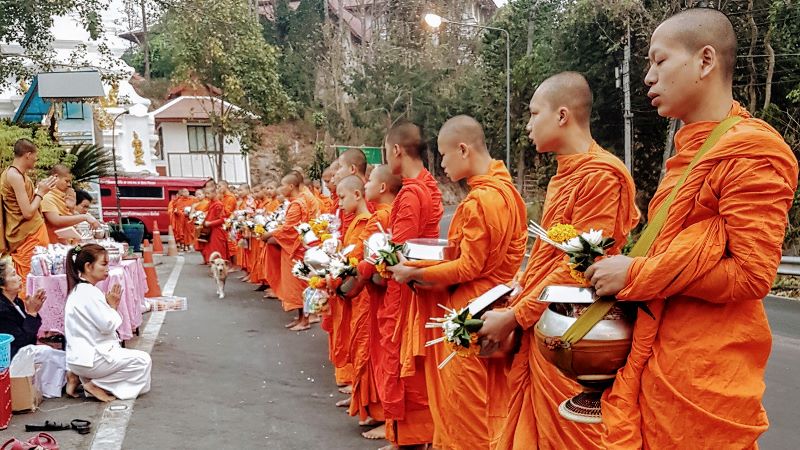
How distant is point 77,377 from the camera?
642 centimetres

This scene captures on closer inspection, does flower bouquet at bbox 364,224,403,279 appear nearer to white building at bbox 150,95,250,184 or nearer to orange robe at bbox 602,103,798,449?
orange robe at bbox 602,103,798,449

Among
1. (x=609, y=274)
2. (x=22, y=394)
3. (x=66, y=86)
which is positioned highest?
(x=66, y=86)

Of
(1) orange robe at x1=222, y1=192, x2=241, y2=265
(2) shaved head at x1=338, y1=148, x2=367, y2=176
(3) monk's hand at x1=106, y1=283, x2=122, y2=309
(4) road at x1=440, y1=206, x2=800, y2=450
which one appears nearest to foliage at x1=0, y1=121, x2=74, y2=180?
(1) orange robe at x1=222, y1=192, x2=241, y2=265

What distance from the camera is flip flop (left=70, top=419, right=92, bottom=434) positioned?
5.40 m

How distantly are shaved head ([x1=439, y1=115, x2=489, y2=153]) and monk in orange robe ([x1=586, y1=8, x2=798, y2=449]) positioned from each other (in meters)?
1.77

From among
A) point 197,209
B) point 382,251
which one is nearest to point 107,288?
point 382,251

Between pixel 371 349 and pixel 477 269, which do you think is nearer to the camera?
pixel 477 269

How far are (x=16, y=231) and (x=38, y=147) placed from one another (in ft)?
20.8

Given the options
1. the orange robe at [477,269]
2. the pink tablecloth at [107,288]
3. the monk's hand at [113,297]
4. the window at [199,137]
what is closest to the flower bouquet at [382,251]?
the orange robe at [477,269]

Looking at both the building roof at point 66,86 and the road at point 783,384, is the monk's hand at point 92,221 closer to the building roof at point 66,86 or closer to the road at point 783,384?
the building roof at point 66,86

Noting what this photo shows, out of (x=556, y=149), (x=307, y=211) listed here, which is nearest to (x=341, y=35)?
(x=307, y=211)

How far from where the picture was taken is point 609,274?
2346mm

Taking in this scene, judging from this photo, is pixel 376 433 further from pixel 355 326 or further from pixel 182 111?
pixel 182 111

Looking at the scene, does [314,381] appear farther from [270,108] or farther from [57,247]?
[270,108]
